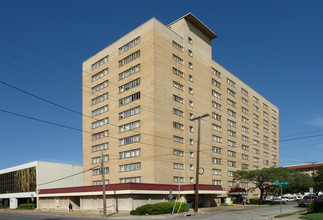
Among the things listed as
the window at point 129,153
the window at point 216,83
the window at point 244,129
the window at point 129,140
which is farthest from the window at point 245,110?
the window at point 129,153

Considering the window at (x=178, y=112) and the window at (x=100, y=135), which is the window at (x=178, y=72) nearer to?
the window at (x=178, y=112)

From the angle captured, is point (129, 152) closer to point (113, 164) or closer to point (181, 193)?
point (113, 164)

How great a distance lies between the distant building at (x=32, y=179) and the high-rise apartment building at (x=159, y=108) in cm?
1345

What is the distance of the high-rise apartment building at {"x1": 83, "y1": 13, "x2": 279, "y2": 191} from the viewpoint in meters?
54.2

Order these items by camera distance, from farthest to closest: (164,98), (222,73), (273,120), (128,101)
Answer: (273,120), (222,73), (128,101), (164,98)

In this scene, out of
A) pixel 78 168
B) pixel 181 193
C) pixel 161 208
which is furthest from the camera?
pixel 78 168

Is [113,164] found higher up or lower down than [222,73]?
lower down

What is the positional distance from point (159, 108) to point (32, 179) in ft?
134

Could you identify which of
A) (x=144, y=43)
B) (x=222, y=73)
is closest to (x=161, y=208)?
(x=144, y=43)

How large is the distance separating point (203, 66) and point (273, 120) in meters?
51.3

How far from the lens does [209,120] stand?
6744 centimetres

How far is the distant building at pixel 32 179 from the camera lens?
75.1 m

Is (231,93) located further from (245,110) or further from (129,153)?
(129,153)

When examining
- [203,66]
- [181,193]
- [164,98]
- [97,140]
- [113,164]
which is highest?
[203,66]
